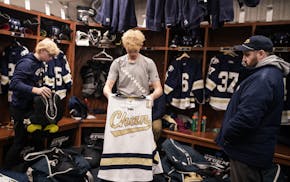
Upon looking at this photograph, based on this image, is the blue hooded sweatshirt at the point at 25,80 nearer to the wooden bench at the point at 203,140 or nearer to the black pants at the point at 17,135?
the black pants at the point at 17,135

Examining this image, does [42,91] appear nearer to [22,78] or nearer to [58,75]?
[22,78]

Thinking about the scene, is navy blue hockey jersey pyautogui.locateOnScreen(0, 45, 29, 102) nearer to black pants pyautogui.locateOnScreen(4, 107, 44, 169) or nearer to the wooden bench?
black pants pyautogui.locateOnScreen(4, 107, 44, 169)

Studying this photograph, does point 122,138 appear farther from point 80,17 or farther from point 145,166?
point 80,17

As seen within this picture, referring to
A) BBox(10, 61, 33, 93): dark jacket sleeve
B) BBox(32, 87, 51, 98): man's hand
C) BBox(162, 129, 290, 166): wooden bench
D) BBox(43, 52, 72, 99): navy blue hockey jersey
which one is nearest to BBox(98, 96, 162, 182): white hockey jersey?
BBox(32, 87, 51, 98): man's hand

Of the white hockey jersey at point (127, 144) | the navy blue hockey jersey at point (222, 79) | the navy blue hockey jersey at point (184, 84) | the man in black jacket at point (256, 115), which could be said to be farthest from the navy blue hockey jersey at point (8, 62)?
the man in black jacket at point (256, 115)

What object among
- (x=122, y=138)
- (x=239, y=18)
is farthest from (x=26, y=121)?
(x=239, y=18)

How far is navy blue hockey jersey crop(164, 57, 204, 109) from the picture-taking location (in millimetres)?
3324

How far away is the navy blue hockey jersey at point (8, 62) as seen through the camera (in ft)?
9.62

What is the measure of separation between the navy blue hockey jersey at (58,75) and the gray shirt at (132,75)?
124cm

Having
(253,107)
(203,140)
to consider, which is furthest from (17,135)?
(253,107)

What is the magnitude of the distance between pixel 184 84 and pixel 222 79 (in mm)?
470

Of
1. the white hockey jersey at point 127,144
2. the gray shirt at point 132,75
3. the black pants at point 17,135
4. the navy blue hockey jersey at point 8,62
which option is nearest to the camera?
the white hockey jersey at point 127,144

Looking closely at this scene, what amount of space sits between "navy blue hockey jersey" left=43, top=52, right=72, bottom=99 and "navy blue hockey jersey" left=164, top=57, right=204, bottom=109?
4.31 feet

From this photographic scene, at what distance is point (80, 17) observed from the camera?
3729mm
